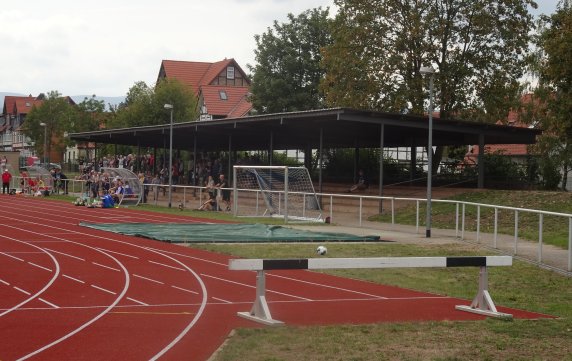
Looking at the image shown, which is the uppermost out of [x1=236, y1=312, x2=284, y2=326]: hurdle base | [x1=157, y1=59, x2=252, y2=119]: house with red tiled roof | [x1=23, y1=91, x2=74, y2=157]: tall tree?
[x1=157, y1=59, x2=252, y2=119]: house with red tiled roof

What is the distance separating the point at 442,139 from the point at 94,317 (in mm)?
31983

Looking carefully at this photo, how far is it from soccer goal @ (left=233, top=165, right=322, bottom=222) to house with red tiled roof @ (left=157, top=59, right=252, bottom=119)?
53237 mm

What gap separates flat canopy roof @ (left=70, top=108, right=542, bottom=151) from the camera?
1289 inches

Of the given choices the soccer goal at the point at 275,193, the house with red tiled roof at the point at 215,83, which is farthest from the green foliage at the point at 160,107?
the soccer goal at the point at 275,193

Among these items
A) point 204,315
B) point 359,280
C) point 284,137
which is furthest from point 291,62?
point 204,315

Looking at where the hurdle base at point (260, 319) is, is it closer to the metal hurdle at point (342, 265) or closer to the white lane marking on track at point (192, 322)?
the metal hurdle at point (342, 265)

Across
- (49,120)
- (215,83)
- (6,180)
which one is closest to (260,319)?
(6,180)

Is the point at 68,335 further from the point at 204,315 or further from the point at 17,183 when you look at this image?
the point at 17,183

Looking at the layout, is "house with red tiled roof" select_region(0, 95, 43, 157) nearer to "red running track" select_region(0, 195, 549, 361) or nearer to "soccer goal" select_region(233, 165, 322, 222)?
"soccer goal" select_region(233, 165, 322, 222)

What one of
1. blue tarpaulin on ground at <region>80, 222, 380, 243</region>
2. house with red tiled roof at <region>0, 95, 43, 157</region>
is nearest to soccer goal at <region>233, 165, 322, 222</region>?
blue tarpaulin on ground at <region>80, 222, 380, 243</region>

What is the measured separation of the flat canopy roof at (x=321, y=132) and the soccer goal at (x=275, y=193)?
95.6 inches

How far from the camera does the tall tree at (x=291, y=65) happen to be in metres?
65.3

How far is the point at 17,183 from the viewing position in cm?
5681

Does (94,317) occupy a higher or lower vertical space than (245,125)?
lower
